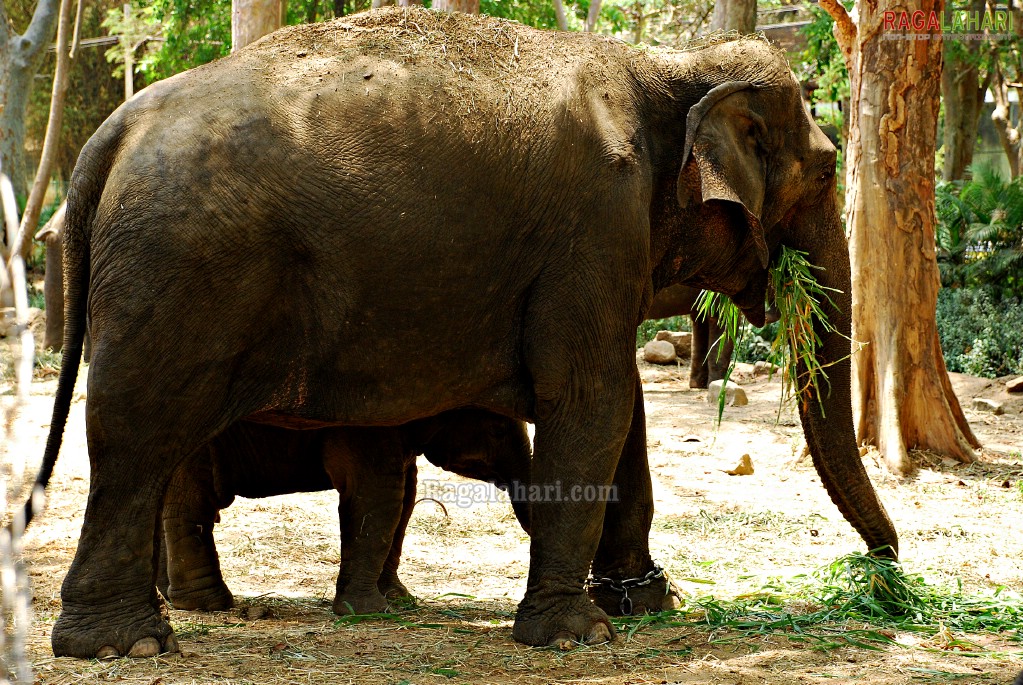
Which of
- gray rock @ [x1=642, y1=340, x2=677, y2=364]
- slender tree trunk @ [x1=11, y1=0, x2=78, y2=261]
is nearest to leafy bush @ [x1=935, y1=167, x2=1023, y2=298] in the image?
gray rock @ [x1=642, y1=340, x2=677, y2=364]

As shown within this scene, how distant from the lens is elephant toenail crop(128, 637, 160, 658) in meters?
3.95

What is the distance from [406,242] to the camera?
13.4 ft

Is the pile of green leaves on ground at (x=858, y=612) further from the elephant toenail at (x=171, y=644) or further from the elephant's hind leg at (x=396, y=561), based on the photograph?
the elephant toenail at (x=171, y=644)

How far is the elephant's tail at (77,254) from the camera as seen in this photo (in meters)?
4.10

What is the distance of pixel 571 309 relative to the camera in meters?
4.27

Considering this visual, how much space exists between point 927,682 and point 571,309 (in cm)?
174

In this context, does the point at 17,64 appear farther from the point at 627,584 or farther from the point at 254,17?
the point at 627,584

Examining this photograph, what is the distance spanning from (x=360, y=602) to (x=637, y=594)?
1.16m

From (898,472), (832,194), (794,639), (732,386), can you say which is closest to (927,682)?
(794,639)

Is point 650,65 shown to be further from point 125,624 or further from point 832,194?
point 125,624

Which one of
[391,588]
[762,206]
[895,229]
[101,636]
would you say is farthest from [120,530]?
[895,229]

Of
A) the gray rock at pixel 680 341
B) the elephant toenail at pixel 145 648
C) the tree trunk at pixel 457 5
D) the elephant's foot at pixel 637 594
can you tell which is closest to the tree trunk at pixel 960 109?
the gray rock at pixel 680 341

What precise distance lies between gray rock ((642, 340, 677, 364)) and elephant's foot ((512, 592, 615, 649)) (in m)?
10.6

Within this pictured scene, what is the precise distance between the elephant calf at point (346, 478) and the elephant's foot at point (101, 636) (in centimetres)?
80
